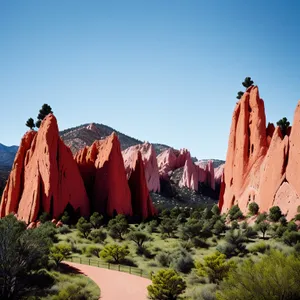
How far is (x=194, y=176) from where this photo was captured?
359 feet

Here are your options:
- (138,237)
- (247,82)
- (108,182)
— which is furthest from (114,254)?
(247,82)

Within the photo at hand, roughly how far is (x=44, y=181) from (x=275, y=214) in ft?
110

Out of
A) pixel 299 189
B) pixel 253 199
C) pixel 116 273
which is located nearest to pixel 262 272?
pixel 116 273

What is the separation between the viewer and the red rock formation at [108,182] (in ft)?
172

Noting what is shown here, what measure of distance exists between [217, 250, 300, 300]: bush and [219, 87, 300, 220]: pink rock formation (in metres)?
27.8

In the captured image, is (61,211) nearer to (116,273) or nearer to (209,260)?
(116,273)

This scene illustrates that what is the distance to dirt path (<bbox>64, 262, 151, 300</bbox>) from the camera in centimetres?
2049

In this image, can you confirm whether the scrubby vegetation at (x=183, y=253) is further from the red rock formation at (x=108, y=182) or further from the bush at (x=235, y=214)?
the red rock formation at (x=108, y=182)

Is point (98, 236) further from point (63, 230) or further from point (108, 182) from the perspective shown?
point (108, 182)

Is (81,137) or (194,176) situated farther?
(81,137)

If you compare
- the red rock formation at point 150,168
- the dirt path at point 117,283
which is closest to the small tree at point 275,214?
the dirt path at point 117,283

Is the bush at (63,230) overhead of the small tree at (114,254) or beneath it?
overhead

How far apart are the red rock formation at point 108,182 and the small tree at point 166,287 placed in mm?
31700

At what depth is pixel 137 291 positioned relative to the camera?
21.2 m
